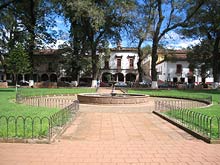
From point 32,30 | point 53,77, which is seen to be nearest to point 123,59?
point 53,77

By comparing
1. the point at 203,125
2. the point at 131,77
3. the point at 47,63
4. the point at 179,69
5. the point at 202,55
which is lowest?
the point at 203,125

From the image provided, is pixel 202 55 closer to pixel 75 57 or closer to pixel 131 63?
pixel 131 63

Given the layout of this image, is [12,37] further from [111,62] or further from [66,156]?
[66,156]

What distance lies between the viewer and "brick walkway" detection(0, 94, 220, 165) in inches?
231

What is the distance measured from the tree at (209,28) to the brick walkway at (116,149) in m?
32.0

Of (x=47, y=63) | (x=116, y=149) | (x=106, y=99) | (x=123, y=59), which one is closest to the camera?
(x=116, y=149)

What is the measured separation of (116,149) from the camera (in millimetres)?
6793

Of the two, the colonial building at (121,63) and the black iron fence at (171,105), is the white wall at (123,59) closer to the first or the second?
the colonial building at (121,63)

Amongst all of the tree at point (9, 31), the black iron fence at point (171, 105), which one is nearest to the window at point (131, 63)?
the tree at point (9, 31)

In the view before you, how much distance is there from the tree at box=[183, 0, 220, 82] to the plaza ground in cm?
3199

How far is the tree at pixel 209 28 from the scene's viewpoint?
38.8m

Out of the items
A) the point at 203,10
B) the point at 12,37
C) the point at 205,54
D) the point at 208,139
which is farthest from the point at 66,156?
the point at 205,54

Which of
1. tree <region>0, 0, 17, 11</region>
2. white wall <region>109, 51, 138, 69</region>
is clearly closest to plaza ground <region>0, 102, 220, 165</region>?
tree <region>0, 0, 17, 11</region>

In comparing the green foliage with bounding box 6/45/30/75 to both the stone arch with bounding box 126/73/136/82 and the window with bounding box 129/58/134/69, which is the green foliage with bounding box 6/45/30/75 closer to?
the window with bounding box 129/58/134/69
